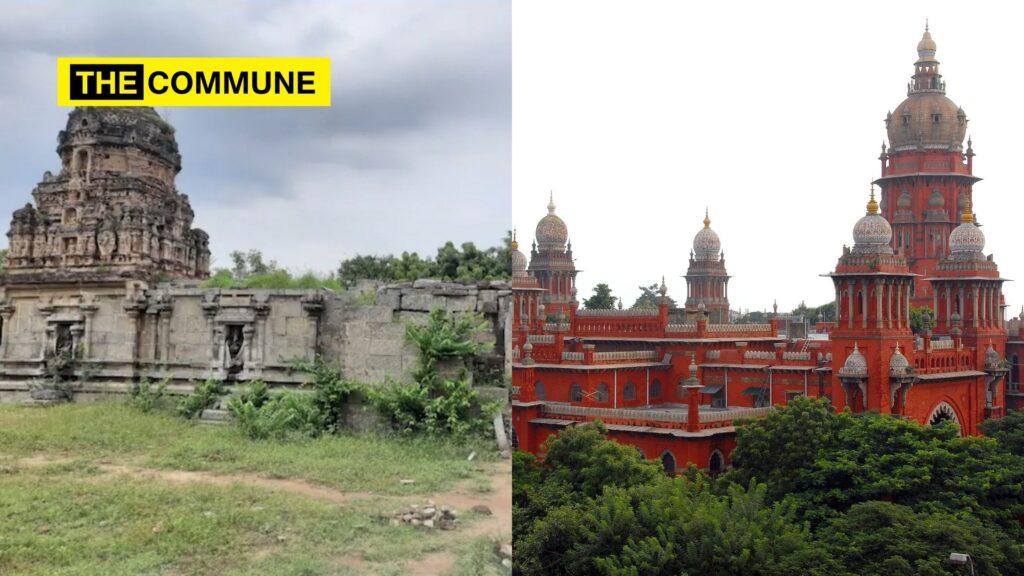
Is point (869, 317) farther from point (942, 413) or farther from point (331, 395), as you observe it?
point (331, 395)

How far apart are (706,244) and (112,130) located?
21.6m

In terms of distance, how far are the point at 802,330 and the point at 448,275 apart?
13252mm

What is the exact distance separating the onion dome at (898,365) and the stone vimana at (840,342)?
3 centimetres

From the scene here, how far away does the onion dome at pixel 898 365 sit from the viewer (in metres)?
20.2

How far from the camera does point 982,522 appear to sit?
14180mm

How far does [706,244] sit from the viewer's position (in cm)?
3203

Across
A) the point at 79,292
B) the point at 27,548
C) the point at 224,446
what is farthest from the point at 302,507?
the point at 79,292

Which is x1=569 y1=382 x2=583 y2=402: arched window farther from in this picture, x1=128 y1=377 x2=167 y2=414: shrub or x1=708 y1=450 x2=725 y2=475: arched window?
x1=128 y1=377 x2=167 y2=414: shrub

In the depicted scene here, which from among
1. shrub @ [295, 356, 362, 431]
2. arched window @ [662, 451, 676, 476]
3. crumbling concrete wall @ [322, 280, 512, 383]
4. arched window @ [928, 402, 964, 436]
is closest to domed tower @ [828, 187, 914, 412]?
A: arched window @ [928, 402, 964, 436]

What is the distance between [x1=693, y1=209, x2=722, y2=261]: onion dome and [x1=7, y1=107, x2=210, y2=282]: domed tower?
19955mm

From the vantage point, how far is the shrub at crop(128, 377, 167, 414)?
38.5 ft

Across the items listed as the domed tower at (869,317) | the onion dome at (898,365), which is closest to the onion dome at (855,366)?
the domed tower at (869,317)

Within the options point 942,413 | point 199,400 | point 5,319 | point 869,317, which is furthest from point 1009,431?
point 5,319

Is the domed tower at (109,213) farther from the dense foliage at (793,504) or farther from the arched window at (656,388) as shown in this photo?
the arched window at (656,388)
